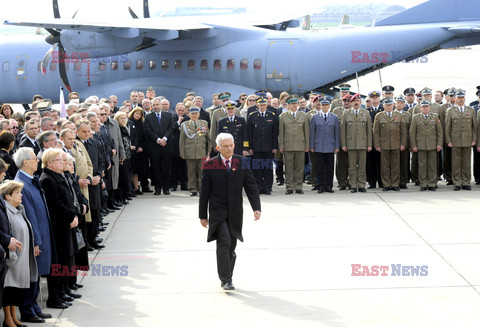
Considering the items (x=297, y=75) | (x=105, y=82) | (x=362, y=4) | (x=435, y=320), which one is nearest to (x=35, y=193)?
(x=435, y=320)

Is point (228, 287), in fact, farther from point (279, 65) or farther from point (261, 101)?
point (279, 65)

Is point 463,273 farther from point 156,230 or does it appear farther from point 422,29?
point 422,29

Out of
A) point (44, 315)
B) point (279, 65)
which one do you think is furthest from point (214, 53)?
point (44, 315)

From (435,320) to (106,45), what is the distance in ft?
49.9

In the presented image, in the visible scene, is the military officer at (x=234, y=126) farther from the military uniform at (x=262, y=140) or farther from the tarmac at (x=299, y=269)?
the tarmac at (x=299, y=269)

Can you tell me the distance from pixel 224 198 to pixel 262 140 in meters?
5.83

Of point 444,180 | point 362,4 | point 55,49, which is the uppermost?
point 362,4

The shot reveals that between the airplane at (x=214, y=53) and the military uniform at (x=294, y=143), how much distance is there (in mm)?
5811

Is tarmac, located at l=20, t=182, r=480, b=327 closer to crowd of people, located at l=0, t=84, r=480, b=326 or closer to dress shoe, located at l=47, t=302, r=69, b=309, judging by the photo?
dress shoe, located at l=47, t=302, r=69, b=309

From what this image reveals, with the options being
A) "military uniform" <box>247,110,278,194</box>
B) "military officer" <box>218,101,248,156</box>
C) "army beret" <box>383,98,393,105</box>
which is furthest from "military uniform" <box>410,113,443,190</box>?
"military officer" <box>218,101,248,156</box>

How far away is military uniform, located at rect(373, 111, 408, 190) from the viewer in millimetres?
13812

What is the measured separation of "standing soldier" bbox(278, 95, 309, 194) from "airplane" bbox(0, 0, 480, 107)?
5776 millimetres

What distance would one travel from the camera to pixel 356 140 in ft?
45.4

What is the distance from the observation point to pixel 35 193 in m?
7.08
